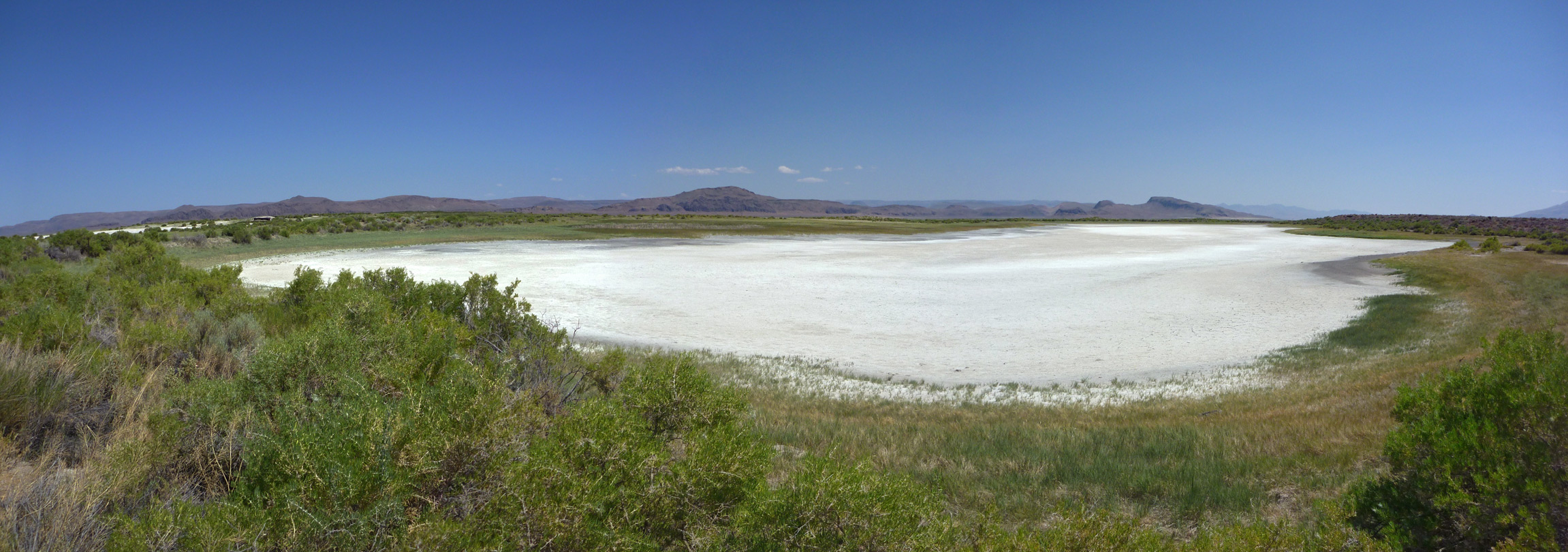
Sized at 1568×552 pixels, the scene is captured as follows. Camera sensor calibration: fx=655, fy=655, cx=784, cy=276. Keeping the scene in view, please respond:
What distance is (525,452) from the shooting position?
339cm

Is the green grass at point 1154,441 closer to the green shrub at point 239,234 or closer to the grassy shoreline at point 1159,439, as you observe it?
the grassy shoreline at point 1159,439

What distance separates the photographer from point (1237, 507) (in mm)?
4773

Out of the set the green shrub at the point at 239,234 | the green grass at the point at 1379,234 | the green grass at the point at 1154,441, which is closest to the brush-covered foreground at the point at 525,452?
the green grass at the point at 1154,441

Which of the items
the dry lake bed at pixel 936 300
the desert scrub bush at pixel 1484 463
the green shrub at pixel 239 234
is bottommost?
the dry lake bed at pixel 936 300

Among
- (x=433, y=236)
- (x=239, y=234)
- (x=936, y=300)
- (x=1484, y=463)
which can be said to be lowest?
(x=936, y=300)

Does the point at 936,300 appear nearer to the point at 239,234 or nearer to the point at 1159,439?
the point at 1159,439

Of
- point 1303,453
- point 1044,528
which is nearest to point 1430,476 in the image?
point 1044,528

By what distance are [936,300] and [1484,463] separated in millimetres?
16879

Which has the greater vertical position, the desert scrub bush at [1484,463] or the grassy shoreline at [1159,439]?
the desert scrub bush at [1484,463]

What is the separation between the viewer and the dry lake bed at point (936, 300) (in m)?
13.4

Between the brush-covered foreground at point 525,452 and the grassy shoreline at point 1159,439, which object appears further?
the grassy shoreline at point 1159,439

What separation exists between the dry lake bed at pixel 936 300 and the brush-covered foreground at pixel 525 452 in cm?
362

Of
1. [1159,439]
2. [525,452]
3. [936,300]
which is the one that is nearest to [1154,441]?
[1159,439]

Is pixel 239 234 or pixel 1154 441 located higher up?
pixel 239 234
